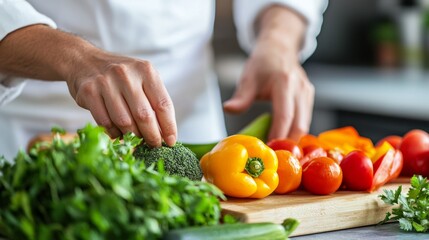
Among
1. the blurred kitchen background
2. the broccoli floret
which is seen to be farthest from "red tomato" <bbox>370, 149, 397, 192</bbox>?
the blurred kitchen background

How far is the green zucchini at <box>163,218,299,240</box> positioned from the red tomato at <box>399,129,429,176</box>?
71 cm

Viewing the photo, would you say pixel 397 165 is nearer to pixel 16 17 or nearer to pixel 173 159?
pixel 173 159

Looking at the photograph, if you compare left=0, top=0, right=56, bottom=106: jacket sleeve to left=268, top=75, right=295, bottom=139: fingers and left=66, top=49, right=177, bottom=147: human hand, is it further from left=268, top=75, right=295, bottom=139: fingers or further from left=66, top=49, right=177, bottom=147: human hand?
left=268, top=75, right=295, bottom=139: fingers

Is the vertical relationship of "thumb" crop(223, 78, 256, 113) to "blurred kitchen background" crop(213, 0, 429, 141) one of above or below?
above

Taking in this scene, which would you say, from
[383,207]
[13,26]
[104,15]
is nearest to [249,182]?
[383,207]

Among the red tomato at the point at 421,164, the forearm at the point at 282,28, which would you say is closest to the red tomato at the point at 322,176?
the red tomato at the point at 421,164

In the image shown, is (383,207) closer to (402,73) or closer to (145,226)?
(145,226)

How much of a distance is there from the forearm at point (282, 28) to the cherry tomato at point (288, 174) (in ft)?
2.69

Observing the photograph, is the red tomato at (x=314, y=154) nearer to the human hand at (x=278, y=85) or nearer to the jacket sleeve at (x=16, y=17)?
the human hand at (x=278, y=85)

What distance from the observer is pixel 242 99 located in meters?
2.27

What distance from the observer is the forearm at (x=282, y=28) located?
242 centimetres

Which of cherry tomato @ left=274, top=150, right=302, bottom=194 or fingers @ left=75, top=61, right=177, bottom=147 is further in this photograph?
cherry tomato @ left=274, top=150, right=302, bottom=194

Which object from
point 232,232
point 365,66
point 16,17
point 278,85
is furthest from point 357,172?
point 365,66

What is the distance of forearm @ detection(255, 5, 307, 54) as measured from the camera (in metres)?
2.42
